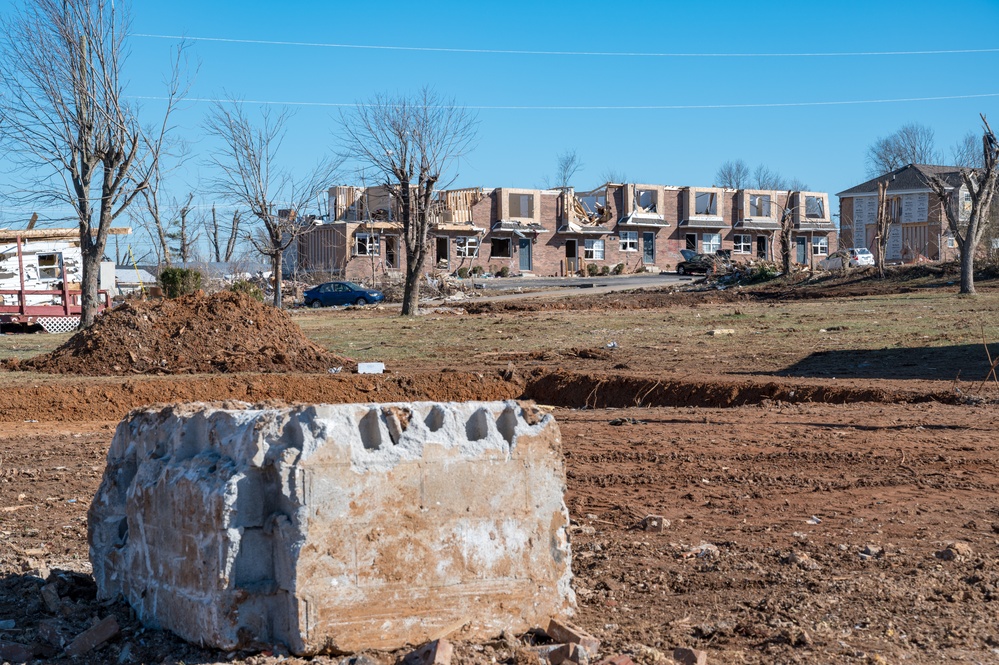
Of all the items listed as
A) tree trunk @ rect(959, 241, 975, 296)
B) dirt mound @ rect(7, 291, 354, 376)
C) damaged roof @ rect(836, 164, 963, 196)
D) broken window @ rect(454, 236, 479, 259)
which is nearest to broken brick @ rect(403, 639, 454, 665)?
dirt mound @ rect(7, 291, 354, 376)

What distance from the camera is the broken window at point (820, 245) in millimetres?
84125

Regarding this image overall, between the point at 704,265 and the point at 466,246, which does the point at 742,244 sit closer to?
the point at 704,265

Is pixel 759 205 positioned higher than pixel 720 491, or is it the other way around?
pixel 759 205

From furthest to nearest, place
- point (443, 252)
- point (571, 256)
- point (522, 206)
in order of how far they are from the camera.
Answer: point (571, 256)
point (522, 206)
point (443, 252)

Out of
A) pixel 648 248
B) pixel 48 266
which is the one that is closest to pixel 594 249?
pixel 648 248

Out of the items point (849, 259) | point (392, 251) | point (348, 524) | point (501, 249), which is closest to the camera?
point (348, 524)

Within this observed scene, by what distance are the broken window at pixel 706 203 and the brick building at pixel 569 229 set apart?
3.0 inches

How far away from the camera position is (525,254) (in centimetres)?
7119

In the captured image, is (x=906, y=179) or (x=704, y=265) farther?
(x=906, y=179)

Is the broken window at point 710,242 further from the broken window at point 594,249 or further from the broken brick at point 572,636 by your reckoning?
the broken brick at point 572,636

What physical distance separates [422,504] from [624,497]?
12.6 feet

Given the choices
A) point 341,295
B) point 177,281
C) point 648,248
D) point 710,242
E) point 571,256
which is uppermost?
point 710,242

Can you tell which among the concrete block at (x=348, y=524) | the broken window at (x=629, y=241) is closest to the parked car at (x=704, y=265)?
the broken window at (x=629, y=241)

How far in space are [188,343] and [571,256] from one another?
56172 mm
